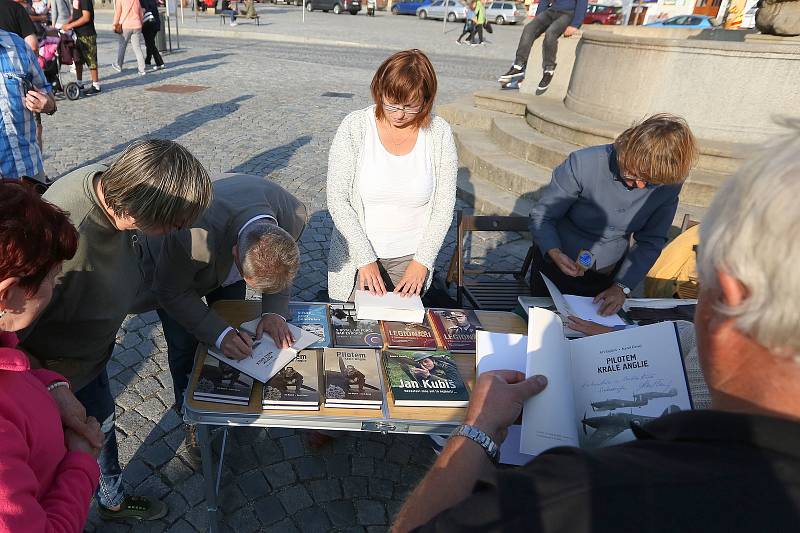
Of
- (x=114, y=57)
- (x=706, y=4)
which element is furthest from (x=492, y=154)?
(x=706, y=4)

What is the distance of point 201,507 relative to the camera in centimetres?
234

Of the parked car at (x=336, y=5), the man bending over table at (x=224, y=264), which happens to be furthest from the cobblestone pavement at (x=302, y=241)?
the parked car at (x=336, y=5)

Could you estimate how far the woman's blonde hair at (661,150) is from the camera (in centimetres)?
220

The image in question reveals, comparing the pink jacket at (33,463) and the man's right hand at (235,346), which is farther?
the man's right hand at (235,346)

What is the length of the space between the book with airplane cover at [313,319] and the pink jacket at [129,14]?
10.7m

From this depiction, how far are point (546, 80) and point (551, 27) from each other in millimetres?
776

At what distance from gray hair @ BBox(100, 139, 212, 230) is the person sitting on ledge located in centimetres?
130

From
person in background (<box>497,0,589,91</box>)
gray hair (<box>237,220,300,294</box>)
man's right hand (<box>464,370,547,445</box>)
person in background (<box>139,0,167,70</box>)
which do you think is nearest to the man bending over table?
gray hair (<box>237,220,300,294</box>)

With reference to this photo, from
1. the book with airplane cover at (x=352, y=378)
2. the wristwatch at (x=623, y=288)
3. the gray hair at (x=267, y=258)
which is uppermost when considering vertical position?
the gray hair at (x=267, y=258)

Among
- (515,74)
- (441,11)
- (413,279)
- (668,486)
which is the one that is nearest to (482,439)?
(668,486)

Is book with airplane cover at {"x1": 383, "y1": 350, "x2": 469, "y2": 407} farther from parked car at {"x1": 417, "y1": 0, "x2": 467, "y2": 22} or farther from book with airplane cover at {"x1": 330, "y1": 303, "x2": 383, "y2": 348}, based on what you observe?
parked car at {"x1": 417, "y1": 0, "x2": 467, "y2": 22}

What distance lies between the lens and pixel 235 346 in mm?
1932

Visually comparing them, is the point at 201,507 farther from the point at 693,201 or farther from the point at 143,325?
the point at 693,201

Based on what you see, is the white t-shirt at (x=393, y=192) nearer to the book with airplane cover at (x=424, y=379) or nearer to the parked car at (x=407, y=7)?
the book with airplane cover at (x=424, y=379)
